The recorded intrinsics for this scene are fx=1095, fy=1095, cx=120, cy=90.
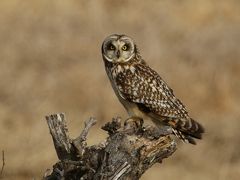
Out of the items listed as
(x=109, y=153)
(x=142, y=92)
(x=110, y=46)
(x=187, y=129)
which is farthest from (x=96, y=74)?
(x=109, y=153)

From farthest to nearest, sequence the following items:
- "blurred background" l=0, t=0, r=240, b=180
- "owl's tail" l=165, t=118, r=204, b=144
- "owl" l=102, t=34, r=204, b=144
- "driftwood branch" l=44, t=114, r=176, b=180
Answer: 1. "blurred background" l=0, t=0, r=240, b=180
2. "owl" l=102, t=34, r=204, b=144
3. "owl's tail" l=165, t=118, r=204, b=144
4. "driftwood branch" l=44, t=114, r=176, b=180

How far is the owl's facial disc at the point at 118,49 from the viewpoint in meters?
7.86

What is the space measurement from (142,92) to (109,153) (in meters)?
1.87

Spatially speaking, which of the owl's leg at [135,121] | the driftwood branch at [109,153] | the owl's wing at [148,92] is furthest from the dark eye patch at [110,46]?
the driftwood branch at [109,153]

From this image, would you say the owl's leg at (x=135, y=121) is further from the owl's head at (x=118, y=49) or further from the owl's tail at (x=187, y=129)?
the owl's head at (x=118, y=49)

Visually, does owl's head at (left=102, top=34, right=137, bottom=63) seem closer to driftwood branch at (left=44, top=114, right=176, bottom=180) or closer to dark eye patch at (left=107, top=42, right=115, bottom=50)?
dark eye patch at (left=107, top=42, right=115, bottom=50)

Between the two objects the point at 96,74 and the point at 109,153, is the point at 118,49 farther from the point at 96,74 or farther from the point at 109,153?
the point at 96,74

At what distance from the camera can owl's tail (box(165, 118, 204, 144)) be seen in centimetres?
718

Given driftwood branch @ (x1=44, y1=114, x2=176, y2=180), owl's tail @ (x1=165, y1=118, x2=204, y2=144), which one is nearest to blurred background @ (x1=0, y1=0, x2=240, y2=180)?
owl's tail @ (x1=165, y1=118, x2=204, y2=144)

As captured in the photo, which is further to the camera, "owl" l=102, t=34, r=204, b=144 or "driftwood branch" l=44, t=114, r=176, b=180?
"owl" l=102, t=34, r=204, b=144

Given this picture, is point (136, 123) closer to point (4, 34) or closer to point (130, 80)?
point (130, 80)

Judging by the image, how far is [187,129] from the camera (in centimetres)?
721

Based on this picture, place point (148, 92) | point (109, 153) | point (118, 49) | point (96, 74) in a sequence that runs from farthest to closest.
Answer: point (96, 74) < point (118, 49) < point (148, 92) < point (109, 153)

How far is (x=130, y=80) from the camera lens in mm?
7801
